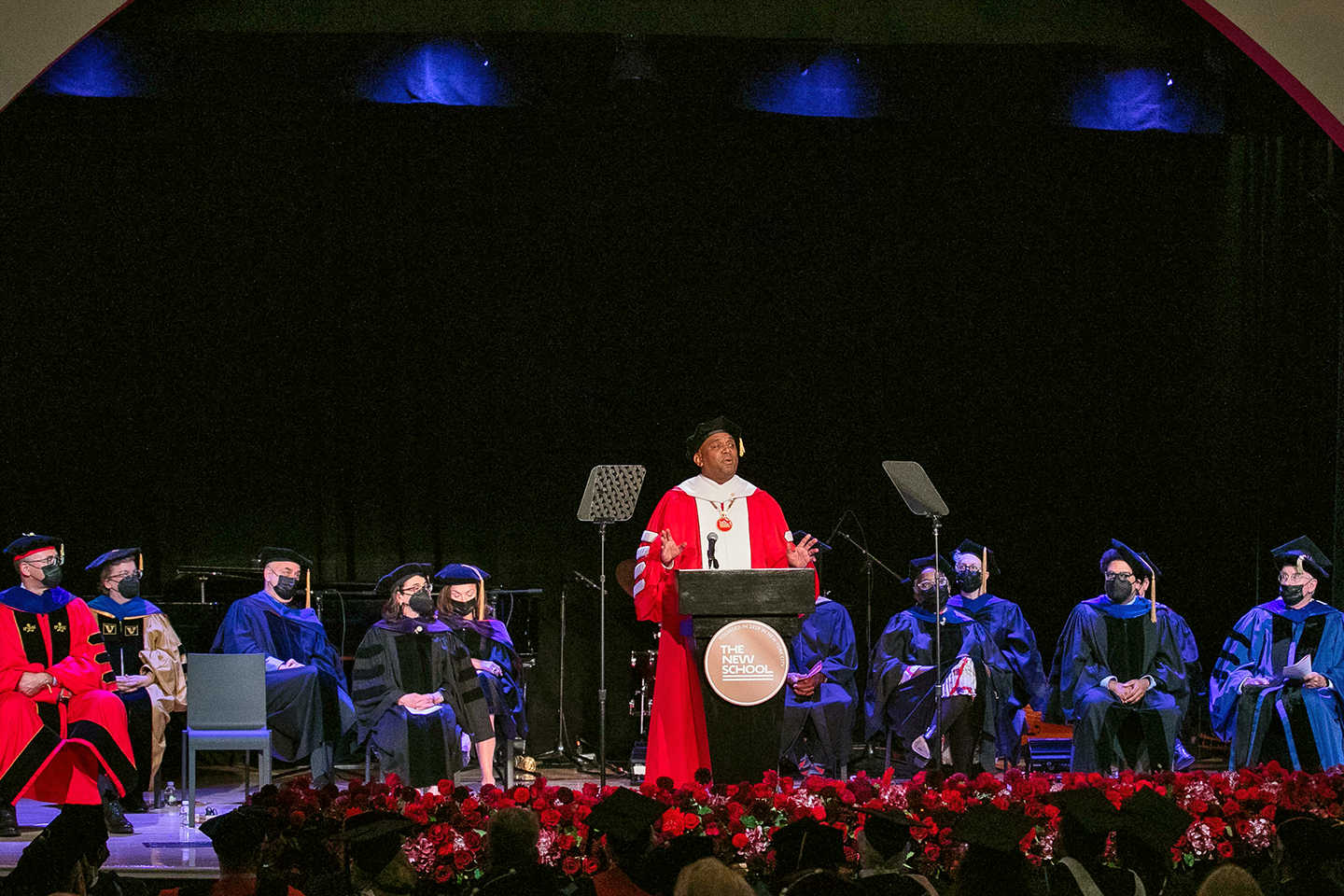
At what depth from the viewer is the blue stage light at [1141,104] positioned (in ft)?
32.2

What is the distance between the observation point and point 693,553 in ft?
22.4

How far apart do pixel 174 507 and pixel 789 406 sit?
4.44 m

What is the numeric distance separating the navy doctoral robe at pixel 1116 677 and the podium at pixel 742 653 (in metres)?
3.36

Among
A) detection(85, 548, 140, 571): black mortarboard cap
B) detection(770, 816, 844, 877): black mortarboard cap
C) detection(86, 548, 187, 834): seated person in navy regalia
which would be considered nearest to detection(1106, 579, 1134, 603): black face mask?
detection(770, 816, 844, 877): black mortarboard cap

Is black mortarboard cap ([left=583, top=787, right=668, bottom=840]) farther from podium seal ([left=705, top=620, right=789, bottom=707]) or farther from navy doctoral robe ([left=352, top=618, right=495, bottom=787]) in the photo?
navy doctoral robe ([left=352, top=618, right=495, bottom=787])

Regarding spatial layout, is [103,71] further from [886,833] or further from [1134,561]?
[886,833]

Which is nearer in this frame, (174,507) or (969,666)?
(969,666)

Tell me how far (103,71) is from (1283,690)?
27.4 ft

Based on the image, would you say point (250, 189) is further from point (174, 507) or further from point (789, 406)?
point (789, 406)

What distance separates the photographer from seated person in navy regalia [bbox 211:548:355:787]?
8570mm

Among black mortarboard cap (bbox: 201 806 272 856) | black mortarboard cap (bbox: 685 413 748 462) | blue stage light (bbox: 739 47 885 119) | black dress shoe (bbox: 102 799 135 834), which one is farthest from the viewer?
blue stage light (bbox: 739 47 885 119)

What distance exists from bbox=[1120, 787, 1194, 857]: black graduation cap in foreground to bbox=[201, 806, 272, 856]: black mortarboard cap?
2.46 metres

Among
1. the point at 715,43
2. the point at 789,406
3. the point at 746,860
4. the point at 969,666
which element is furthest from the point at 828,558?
the point at 746,860

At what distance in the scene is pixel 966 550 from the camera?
9.59 meters
